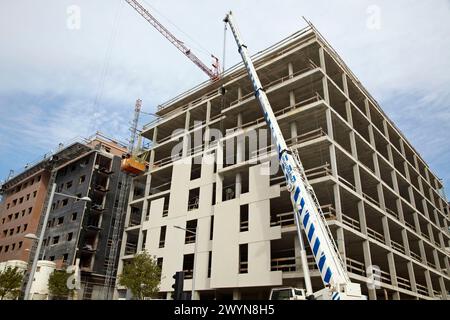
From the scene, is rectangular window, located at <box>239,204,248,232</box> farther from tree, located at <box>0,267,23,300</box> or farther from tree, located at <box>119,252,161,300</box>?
tree, located at <box>0,267,23,300</box>

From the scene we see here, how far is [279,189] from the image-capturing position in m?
28.3

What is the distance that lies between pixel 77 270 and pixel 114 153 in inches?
889

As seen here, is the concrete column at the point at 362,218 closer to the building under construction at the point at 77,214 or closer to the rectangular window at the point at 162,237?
the rectangular window at the point at 162,237

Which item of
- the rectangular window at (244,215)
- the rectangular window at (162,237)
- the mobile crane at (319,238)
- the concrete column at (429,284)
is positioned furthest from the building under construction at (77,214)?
the mobile crane at (319,238)

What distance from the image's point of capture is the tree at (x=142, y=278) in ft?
103

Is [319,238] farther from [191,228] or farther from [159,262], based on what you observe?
[159,262]

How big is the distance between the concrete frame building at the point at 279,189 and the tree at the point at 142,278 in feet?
7.85

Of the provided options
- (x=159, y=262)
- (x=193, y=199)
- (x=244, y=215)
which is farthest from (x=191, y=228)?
(x=244, y=215)

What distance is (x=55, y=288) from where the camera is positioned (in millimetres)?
42781

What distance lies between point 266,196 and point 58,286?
1172 inches
